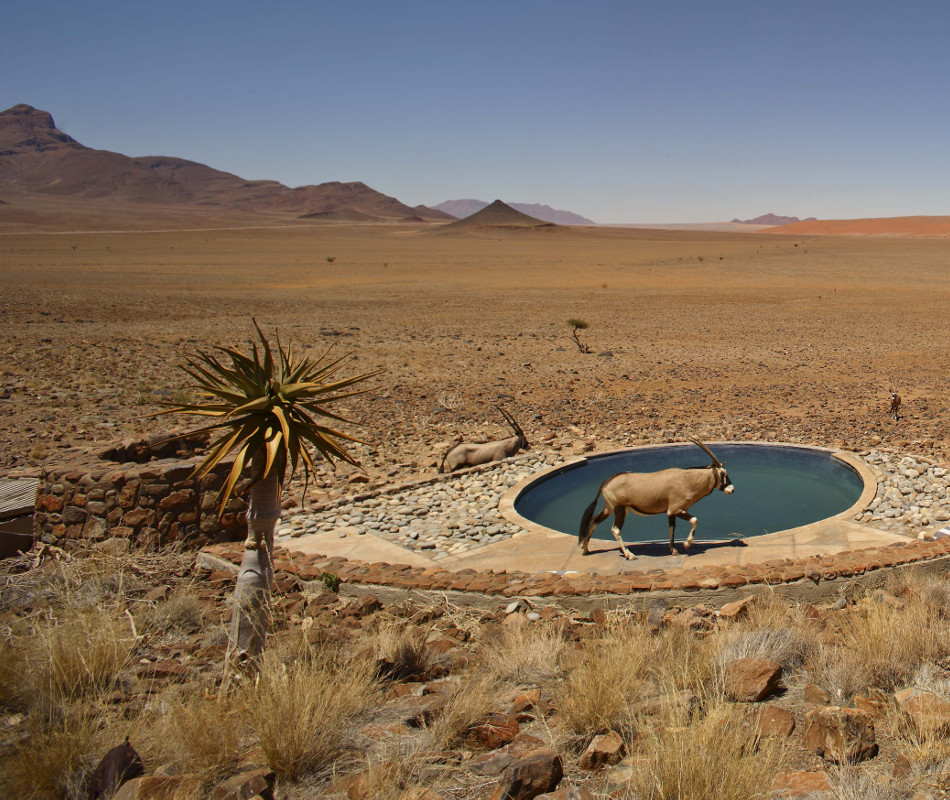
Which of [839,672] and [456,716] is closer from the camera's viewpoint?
[456,716]

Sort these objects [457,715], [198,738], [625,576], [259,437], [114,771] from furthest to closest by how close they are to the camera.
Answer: [625,576] < [259,437] < [457,715] < [198,738] < [114,771]

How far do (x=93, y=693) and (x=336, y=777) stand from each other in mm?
1689

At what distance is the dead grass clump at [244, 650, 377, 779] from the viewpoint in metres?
3.68

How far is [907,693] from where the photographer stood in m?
4.16

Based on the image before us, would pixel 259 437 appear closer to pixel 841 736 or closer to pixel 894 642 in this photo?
pixel 841 736

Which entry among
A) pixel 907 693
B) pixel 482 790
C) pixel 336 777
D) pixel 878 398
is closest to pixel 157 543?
pixel 336 777

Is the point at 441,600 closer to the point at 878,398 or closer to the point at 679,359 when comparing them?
the point at 878,398

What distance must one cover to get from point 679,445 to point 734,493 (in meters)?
1.37

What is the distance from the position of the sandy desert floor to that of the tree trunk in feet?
4.53

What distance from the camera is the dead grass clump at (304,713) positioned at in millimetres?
3684

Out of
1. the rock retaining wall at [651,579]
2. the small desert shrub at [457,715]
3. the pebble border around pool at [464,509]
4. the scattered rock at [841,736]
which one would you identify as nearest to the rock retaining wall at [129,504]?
the rock retaining wall at [651,579]

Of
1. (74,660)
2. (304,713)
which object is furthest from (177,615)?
(304,713)

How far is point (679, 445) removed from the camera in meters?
11.7

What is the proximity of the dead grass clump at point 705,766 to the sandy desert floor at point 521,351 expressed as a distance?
338cm
